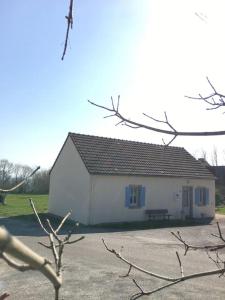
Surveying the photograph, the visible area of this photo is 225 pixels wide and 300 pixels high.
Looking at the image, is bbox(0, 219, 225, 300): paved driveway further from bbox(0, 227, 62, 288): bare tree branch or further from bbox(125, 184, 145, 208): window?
bbox(0, 227, 62, 288): bare tree branch

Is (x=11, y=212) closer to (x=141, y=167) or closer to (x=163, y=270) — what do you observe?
(x=141, y=167)

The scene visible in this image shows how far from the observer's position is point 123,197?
24.1m

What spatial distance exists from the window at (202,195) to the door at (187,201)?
0.47 m

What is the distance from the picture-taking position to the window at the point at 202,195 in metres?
27.8

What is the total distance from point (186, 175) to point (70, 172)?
7.21 meters

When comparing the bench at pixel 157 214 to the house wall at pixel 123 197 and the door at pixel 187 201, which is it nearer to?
the house wall at pixel 123 197

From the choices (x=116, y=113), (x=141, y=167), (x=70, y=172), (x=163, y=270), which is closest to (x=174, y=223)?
(x=141, y=167)

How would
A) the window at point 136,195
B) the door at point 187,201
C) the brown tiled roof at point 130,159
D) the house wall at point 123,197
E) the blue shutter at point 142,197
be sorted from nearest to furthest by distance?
the house wall at point 123,197, the brown tiled roof at point 130,159, the window at point 136,195, the blue shutter at point 142,197, the door at point 187,201

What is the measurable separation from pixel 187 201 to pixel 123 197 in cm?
527

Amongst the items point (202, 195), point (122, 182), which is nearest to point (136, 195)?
point (122, 182)

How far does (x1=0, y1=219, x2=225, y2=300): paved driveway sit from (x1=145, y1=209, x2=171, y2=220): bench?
22.0ft

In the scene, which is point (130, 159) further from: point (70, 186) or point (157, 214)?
point (70, 186)

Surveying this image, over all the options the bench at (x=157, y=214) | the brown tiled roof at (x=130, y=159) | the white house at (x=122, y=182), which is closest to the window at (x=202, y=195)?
the white house at (x=122, y=182)

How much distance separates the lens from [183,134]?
1.48 m
